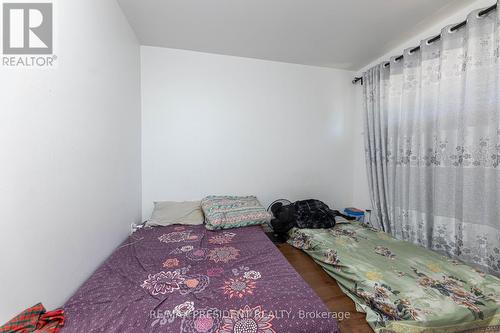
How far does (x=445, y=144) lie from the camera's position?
1.72 meters

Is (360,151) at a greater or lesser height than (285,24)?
lesser

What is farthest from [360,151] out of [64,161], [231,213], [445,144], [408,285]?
[64,161]

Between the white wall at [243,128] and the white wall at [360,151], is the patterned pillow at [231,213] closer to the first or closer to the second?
the white wall at [243,128]

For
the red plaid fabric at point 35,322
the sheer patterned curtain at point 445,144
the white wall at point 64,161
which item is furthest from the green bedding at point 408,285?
the white wall at point 64,161

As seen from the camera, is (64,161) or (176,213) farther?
(176,213)

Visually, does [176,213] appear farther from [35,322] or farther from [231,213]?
[35,322]

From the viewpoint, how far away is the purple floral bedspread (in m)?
0.86

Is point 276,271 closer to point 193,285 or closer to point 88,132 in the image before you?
point 193,285

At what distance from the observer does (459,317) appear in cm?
106

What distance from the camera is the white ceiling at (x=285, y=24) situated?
1635 millimetres

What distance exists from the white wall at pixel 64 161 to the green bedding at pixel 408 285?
1.79 metres

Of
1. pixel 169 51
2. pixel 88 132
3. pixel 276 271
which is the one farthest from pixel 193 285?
pixel 169 51

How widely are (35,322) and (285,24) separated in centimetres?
263

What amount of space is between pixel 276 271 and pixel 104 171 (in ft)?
4.77
